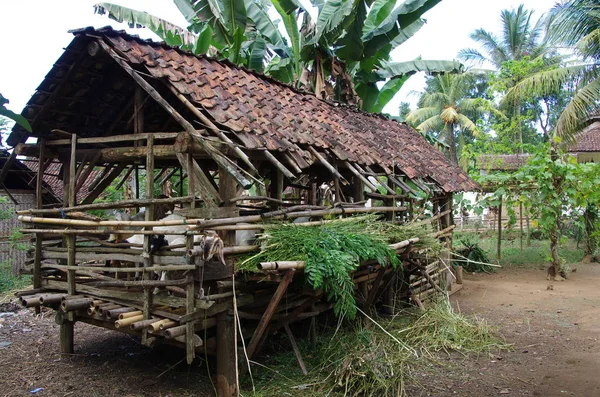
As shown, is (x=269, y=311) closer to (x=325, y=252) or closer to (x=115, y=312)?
(x=325, y=252)

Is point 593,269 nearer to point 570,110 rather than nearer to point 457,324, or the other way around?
point 570,110

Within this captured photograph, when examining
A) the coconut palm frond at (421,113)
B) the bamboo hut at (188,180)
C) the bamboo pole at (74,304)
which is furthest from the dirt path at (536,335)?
the coconut palm frond at (421,113)

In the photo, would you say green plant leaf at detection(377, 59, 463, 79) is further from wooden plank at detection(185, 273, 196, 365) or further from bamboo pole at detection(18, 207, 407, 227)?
wooden plank at detection(185, 273, 196, 365)

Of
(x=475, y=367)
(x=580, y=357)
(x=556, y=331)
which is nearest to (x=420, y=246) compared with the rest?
(x=475, y=367)

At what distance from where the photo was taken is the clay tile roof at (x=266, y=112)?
531 cm

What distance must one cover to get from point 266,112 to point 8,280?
8966mm

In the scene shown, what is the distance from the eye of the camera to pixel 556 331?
8.23m

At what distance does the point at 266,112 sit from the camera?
629 cm

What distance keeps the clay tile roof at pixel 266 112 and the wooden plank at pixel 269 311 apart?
1441mm

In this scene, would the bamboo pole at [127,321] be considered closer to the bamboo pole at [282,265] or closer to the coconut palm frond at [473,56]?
the bamboo pole at [282,265]

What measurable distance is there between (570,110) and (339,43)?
798 cm

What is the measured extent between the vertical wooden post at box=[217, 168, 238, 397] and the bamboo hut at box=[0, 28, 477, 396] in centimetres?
1

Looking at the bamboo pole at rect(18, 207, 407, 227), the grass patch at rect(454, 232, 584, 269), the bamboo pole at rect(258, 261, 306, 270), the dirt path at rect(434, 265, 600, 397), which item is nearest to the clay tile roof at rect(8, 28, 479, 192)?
the bamboo pole at rect(18, 207, 407, 227)

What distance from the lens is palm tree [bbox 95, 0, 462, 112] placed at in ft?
33.3
